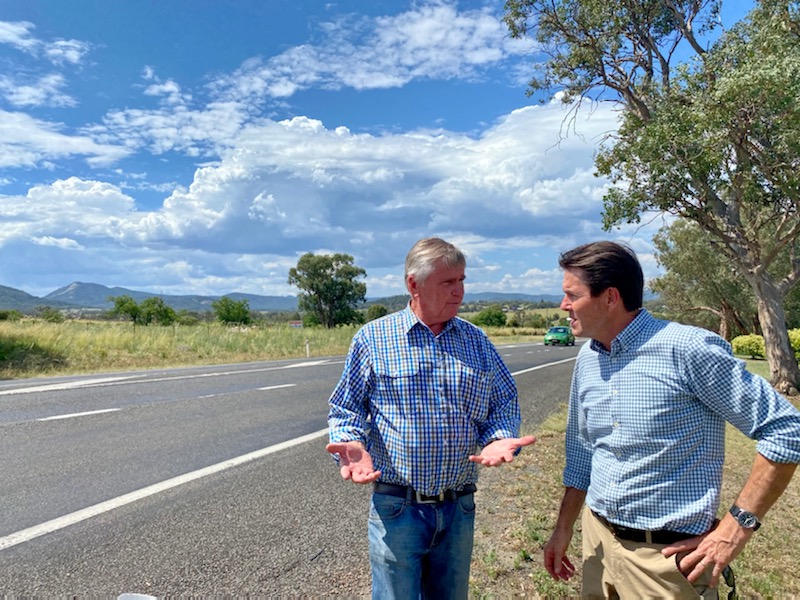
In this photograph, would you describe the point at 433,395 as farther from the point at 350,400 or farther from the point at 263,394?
the point at 263,394

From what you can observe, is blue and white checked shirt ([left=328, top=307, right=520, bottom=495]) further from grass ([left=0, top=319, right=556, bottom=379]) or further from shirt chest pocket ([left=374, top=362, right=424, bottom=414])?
grass ([left=0, top=319, right=556, bottom=379])

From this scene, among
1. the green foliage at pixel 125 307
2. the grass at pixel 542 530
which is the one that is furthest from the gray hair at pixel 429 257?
the green foliage at pixel 125 307

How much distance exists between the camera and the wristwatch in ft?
6.63

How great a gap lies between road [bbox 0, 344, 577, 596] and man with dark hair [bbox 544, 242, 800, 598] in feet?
6.56

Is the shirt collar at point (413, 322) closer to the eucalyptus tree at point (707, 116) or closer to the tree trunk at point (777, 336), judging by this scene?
the eucalyptus tree at point (707, 116)

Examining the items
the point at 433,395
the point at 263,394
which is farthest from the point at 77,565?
the point at 263,394

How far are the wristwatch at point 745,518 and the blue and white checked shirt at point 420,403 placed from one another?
0.85 meters

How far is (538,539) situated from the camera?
4.43 meters

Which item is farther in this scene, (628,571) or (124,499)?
(124,499)

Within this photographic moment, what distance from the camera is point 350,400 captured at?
8.52ft

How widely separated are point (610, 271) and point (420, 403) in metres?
0.96

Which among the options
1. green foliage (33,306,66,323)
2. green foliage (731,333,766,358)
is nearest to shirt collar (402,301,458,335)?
green foliage (731,333,766,358)

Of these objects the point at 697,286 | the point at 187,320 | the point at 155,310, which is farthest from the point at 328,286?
the point at 697,286

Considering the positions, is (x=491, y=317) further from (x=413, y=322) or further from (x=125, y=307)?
(x=413, y=322)
